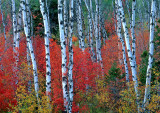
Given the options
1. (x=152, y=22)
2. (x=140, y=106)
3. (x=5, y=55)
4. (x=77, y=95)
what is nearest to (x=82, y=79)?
(x=77, y=95)

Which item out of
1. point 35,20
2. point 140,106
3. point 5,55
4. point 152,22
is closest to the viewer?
point 152,22

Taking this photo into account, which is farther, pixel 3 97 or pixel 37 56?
pixel 37 56

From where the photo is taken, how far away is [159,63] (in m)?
13.7

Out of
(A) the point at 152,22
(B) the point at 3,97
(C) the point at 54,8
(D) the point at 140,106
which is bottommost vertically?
(D) the point at 140,106

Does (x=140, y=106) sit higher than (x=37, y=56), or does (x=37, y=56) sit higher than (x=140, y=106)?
(x=37, y=56)

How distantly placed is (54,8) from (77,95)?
14489 millimetres

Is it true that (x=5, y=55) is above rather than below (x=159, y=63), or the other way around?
above

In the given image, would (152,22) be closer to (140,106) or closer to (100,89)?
(140,106)

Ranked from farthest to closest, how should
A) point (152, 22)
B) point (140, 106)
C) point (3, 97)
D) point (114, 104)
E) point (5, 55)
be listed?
1. point (5, 55)
2. point (114, 104)
3. point (3, 97)
4. point (140, 106)
5. point (152, 22)

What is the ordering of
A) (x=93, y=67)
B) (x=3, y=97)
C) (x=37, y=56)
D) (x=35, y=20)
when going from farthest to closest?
(x=35, y=20), (x=37, y=56), (x=93, y=67), (x=3, y=97)

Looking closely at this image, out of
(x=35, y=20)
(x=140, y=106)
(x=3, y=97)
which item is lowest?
(x=140, y=106)

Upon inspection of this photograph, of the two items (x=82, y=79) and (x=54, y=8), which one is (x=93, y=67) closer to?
(x=82, y=79)

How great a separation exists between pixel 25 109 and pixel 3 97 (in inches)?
122

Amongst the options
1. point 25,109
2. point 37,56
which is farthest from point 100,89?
point 37,56
